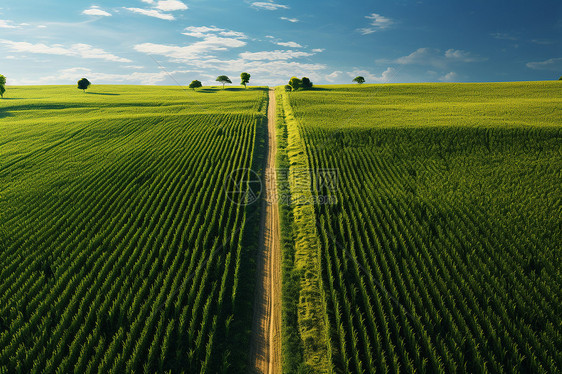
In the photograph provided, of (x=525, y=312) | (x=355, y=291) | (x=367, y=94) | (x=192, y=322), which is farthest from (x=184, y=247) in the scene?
(x=367, y=94)

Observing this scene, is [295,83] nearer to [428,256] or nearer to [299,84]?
[299,84]

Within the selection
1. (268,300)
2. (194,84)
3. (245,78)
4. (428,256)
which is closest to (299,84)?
(245,78)

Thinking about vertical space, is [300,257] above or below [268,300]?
above

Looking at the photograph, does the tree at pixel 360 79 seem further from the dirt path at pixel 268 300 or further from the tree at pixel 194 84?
the dirt path at pixel 268 300

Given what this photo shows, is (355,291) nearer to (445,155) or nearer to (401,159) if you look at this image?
(401,159)

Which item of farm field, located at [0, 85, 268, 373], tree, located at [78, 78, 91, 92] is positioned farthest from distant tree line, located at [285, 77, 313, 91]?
tree, located at [78, 78, 91, 92]

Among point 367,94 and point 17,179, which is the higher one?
point 367,94

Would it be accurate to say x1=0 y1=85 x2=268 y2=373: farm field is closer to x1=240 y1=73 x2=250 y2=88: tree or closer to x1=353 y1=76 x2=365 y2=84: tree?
x1=240 y1=73 x2=250 y2=88: tree
